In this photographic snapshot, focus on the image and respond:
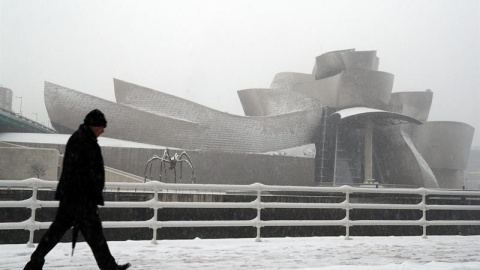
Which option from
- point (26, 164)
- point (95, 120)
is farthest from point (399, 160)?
point (95, 120)

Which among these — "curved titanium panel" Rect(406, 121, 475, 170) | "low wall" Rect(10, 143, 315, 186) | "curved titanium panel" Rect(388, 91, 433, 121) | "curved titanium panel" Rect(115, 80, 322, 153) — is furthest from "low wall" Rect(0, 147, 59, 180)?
"curved titanium panel" Rect(406, 121, 475, 170)

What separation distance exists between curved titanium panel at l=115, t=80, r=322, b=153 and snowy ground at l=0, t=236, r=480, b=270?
27.9 m

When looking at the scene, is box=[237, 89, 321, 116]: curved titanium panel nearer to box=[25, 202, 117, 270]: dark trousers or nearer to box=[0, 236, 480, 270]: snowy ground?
box=[0, 236, 480, 270]: snowy ground

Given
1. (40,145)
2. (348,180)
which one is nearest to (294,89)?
(348,180)

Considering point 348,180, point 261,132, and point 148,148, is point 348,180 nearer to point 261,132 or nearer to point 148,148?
point 261,132

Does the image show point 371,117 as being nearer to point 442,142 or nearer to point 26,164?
point 442,142

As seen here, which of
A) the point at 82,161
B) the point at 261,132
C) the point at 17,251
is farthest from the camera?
the point at 261,132

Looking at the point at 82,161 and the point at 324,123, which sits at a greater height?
the point at 324,123

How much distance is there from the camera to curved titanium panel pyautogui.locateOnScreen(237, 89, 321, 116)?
135 ft

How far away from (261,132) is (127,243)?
103 feet

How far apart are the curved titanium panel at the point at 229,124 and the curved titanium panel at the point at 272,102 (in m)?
1.64

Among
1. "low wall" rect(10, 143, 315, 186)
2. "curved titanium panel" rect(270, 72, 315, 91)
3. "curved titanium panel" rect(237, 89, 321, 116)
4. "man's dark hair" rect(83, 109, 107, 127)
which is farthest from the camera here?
"curved titanium panel" rect(270, 72, 315, 91)

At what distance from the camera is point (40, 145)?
1078 inches

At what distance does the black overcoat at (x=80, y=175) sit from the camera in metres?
4.18
